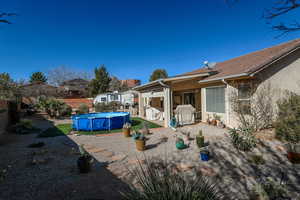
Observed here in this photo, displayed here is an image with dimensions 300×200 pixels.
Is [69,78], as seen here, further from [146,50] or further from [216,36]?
[216,36]

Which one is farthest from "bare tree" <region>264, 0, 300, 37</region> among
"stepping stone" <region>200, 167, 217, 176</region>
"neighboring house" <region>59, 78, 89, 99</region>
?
"neighboring house" <region>59, 78, 89, 99</region>

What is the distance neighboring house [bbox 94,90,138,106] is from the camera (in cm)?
2442

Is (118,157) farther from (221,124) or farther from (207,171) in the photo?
(221,124)

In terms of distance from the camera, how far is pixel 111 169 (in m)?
4.64

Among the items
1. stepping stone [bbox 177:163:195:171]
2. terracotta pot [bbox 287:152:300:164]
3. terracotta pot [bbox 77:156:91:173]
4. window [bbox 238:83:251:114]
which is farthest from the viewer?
window [bbox 238:83:251:114]

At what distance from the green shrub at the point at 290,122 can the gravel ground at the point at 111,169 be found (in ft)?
1.73

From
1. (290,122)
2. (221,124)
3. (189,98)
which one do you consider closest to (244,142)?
(290,122)

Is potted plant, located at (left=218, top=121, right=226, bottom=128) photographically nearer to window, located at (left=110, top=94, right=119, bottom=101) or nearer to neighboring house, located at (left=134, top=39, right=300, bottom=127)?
neighboring house, located at (left=134, top=39, right=300, bottom=127)

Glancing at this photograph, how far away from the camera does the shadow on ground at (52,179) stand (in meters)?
3.42

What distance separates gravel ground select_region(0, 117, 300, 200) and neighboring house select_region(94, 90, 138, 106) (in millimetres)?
17542

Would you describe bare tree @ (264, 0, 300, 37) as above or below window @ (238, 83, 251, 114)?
above

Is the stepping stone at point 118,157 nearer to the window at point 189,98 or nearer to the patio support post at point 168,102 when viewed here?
the patio support post at point 168,102

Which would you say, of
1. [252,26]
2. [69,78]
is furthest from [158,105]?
[69,78]

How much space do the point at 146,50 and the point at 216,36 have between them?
397 inches
